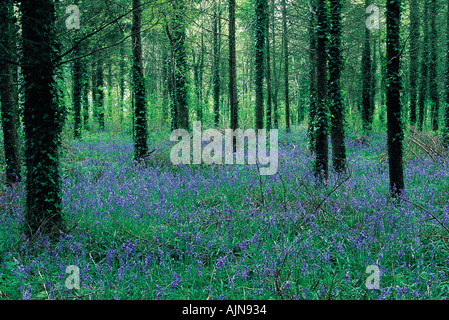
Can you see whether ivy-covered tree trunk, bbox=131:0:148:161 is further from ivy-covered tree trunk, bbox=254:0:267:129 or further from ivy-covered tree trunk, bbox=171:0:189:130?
ivy-covered tree trunk, bbox=254:0:267:129

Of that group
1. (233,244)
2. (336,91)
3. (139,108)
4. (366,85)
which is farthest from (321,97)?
(366,85)

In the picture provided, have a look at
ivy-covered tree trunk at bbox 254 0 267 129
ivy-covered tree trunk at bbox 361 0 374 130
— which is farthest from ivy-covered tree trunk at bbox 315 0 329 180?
ivy-covered tree trunk at bbox 361 0 374 130

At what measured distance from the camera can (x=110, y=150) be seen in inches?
507

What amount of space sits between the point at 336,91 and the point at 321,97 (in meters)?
1.96

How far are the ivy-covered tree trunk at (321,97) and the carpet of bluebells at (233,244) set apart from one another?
0.51m

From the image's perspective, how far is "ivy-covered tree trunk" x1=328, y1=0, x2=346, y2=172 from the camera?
8948mm

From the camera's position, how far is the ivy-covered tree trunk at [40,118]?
4.37 metres

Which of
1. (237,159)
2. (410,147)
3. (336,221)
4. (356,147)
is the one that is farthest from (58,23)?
(356,147)

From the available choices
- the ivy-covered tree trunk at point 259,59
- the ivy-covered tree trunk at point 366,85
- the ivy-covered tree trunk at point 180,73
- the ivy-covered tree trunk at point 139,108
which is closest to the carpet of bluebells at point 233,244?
the ivy-covered tree trunk at point 139,108

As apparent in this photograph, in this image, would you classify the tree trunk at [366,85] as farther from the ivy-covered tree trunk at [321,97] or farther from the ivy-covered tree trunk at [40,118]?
the ivy-covered tree trunk at [40,118]

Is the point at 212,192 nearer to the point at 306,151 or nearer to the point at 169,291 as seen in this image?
the point at 169,291

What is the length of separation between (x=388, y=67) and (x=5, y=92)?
29.2 ft

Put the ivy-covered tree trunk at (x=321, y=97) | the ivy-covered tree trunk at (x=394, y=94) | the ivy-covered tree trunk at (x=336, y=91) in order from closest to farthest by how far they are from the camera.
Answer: the ivy-covered tree trunk at (x=394, y=94)
the ivy-covered tree trunk at (x=321, y=97)
the ivy-covered tree trunk at (x=336, y=91)
